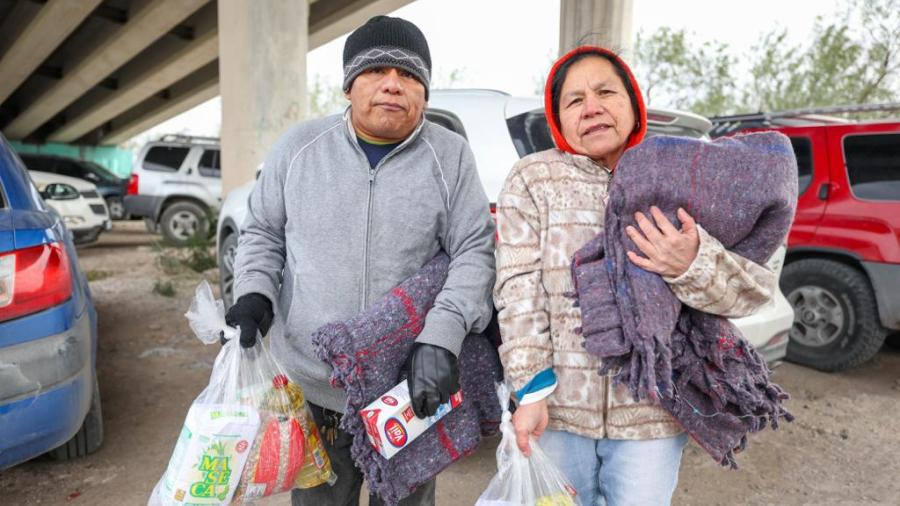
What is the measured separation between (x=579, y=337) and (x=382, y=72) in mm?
853

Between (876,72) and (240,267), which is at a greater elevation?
(876,72)

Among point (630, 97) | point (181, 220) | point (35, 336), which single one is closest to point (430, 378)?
point (630, 97)

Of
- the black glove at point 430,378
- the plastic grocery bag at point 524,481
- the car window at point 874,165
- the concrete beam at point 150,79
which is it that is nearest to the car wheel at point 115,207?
the concrete beam at point 150,79

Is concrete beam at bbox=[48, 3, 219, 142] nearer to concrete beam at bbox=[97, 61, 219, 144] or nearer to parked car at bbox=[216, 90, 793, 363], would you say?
concrete beam at bbox=[97, 61, 219, 144]

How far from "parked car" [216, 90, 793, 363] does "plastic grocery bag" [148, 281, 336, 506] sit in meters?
1.50

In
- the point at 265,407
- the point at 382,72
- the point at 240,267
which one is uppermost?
the point at 382,72

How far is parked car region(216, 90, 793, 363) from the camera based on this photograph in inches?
122

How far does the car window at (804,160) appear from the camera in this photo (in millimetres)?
4922

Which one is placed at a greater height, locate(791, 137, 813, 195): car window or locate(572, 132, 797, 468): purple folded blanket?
locate(791, 137, 813, 195): car window

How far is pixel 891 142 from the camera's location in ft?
14.8

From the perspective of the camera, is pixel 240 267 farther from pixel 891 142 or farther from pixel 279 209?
pixel 891 142

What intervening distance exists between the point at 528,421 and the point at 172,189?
442 inches

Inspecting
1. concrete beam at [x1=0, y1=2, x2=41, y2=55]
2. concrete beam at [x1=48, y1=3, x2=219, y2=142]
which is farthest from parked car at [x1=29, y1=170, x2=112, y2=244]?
concrete beam at [x1=0, y1=2, x2=41, y2=55]

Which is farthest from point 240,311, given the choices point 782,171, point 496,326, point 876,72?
point 876,72
